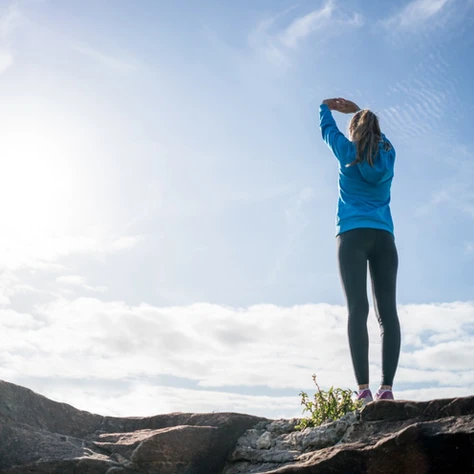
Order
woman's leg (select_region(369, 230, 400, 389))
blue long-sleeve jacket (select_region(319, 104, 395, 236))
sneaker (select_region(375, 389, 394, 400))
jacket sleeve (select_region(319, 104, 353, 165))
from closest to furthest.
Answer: sneaker (select_region(375, 389, 394, 400)), woman's leg (select_region(369, 230, 400, 389)), blue long-sleeve jacket (select_region(319, 104, 395, 236)), jacket sleeve (select_region(319, 104, 353, 165))

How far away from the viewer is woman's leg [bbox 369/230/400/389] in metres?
7.14

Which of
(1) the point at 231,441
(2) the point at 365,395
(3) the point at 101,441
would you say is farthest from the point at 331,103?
(3) the point at 101,441

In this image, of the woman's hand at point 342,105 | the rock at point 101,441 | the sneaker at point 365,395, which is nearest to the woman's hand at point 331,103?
the woman's hand at point 342,105

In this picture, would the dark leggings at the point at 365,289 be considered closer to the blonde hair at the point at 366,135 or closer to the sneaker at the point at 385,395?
the sneaker at the point at 385,395

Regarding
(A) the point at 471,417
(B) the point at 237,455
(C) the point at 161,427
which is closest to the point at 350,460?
(A) the point at 471,417

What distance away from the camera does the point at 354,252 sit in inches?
286

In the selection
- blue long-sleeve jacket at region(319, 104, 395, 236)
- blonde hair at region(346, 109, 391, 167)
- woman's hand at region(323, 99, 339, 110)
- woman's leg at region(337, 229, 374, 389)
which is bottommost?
woman's leg at region(337, 229, 374, 389)

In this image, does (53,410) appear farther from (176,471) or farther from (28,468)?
(176,471)

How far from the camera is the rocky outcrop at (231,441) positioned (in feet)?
18.5

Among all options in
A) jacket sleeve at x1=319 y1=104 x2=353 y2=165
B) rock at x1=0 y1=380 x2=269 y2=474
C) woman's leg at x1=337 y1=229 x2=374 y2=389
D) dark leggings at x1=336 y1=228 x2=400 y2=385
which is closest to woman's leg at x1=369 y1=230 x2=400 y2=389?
dark leggings at x1=336 y1=228 x2=400 y2=385

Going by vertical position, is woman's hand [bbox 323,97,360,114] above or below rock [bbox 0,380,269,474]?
above

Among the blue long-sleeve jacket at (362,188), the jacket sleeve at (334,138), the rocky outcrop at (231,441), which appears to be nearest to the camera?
the rocky outcrop at (231,441)

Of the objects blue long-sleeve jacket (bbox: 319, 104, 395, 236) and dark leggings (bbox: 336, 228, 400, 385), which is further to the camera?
blue long-sleeve jacket (bbox: 319, 104, 395, 236)

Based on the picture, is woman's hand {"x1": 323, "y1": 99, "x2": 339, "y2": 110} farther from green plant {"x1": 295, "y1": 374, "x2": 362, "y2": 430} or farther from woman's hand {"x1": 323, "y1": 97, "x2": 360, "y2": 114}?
green plant {"x1": 295, "y1": 374, "x2": 362, "y2": 430}
